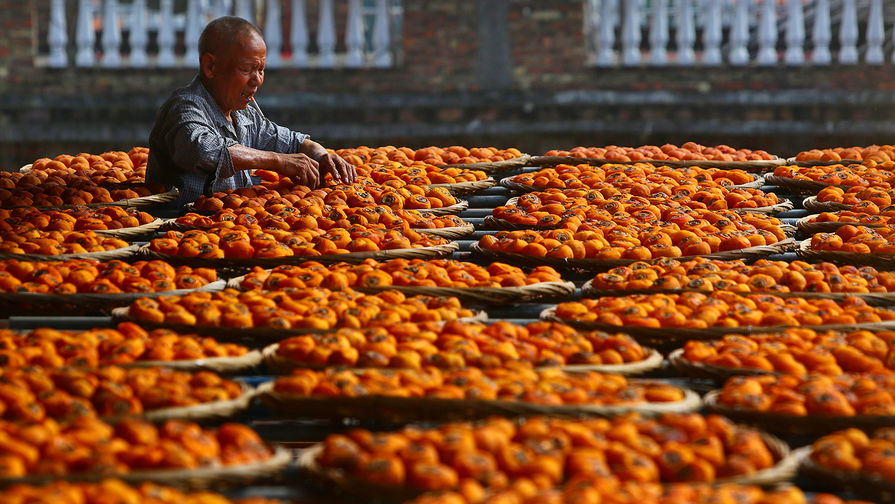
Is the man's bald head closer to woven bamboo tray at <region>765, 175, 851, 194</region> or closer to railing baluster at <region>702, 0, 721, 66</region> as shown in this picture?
woven bamboo tray at <region>765, 175, 851, 194</region>

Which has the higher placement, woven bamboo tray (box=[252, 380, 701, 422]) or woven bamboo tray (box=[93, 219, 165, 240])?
woven bamboo tray (box=[93, 219, 165, 240])

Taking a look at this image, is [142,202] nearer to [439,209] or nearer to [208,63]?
[208,63]

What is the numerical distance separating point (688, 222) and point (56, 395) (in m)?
2.46

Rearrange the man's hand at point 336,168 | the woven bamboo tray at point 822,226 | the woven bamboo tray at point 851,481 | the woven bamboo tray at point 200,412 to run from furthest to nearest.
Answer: the man's hand at point 336,168, the woven bamboo tray at point 822,226, the woven bamboo tray at point 200,412, the woven bamboo tray at point 851,481

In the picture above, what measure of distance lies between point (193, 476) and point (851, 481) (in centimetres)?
123

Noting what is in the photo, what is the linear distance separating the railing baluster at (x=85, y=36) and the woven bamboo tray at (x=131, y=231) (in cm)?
594

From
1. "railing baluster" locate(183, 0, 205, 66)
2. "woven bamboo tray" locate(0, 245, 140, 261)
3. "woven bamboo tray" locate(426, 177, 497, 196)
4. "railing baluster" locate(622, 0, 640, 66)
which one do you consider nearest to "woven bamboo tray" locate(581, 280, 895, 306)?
"woven bamboo tray" locate(426, 177, 497, 196)

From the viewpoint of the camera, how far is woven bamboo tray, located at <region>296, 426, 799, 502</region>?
2043 millimetres

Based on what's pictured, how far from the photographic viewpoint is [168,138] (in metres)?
4.45

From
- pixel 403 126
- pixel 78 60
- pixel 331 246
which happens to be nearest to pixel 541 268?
pixel 331 246

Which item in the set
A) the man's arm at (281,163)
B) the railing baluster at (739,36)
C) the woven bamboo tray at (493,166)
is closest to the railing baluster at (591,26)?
the railing baluster at (739,36)

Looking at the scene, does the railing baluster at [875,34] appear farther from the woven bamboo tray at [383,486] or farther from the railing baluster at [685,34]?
the woven bamboo tray at [383,486]

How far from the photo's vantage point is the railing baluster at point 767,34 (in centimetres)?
959

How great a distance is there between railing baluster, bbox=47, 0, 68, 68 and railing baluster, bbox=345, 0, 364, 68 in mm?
2419
